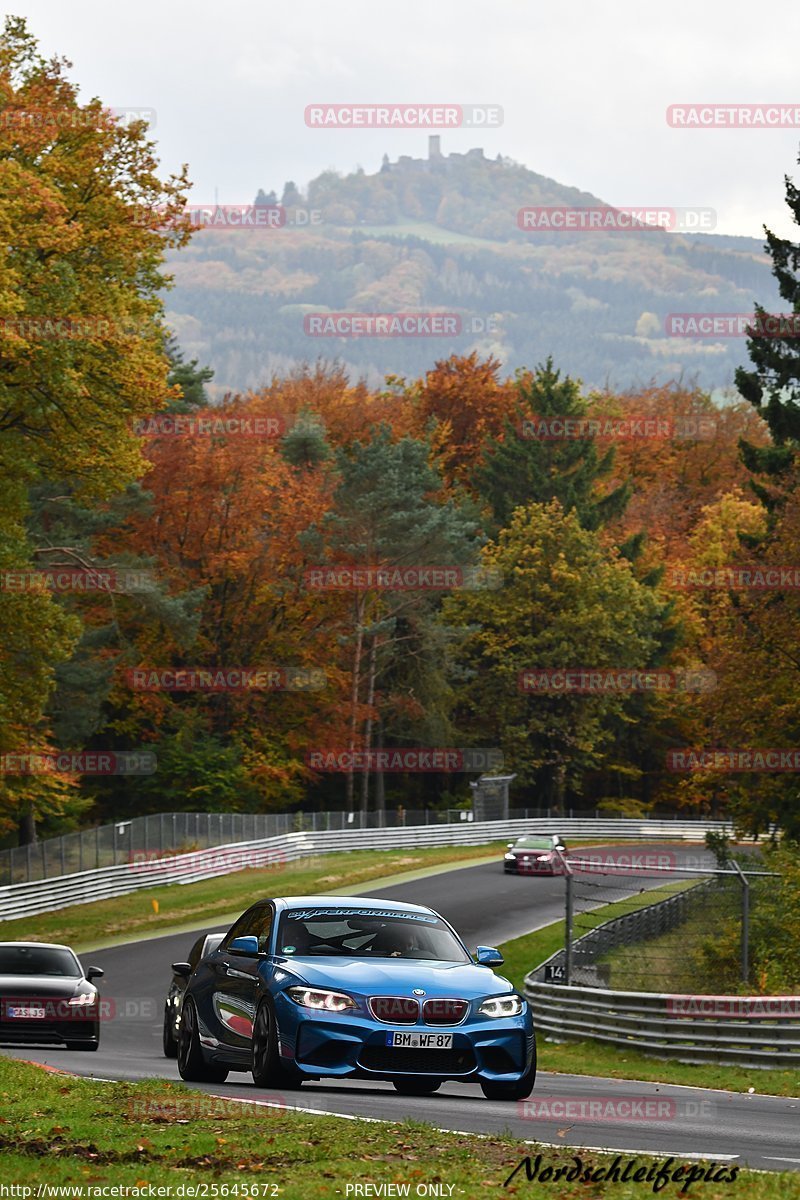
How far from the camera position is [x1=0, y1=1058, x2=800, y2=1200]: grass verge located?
28.2 feet

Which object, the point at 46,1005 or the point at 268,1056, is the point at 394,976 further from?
the point at 46,1005

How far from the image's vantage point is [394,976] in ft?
43.2

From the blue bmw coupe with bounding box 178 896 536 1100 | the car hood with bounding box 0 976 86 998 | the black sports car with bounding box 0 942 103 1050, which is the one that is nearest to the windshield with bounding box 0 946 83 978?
the black sports car with bounding box 0 942 103 1050

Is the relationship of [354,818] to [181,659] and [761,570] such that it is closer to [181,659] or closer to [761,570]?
[181,659]

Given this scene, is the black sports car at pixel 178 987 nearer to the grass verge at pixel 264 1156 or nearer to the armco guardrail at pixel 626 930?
the grass verge at pixel 264 1156

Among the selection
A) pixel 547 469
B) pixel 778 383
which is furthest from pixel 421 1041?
pixel 547 469

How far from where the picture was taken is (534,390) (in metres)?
90.1

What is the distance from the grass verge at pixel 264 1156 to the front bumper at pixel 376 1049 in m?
0.90

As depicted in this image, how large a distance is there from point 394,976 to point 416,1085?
942mm

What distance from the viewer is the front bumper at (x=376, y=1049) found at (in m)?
12.8

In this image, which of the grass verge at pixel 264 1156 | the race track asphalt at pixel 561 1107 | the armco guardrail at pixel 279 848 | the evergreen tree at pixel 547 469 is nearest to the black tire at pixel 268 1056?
the race track asphalt at pixel 561 1107

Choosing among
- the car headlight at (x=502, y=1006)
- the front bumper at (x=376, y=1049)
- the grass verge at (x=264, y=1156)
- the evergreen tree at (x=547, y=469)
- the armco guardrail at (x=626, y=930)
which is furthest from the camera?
the evergreen tree at (x=547, y=469)

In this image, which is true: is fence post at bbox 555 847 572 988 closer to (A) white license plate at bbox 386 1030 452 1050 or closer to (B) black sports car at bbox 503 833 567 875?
(A) white license plate at bbox 386 1030 452 1050

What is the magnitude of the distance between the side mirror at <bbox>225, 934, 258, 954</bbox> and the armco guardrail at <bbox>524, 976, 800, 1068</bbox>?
9.44m
